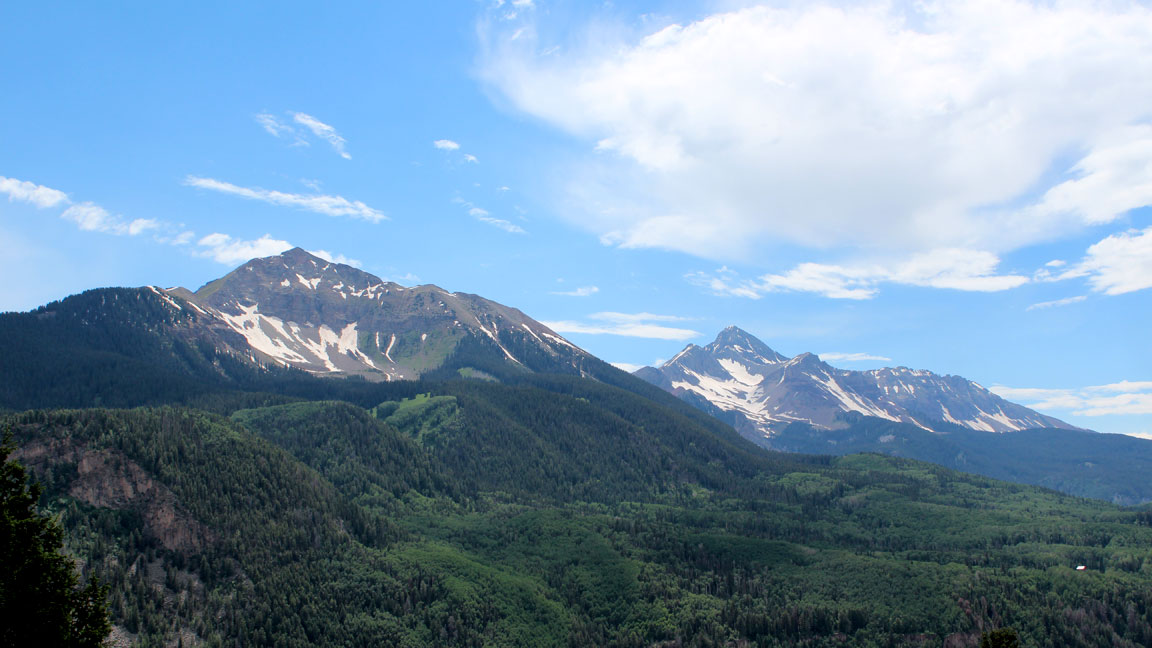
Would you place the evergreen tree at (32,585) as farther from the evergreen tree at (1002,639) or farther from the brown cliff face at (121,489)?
the brown cliff face at (121,489)

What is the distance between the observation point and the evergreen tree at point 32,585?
167 feet

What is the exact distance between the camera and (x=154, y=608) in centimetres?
16250

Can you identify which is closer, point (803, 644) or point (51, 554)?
point (51, 554)

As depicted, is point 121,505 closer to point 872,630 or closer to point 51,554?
point 51,554

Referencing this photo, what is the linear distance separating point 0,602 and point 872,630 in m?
188

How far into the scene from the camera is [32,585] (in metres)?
51.6

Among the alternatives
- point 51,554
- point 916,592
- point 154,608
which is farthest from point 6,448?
point 916,592

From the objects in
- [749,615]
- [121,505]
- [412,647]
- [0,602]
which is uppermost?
[0,602]

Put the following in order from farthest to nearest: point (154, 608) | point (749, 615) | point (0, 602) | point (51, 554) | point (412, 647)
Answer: point (749, 615)
point (412, 647)
point (154, 608)
point (51, 554)
point (0, 602)

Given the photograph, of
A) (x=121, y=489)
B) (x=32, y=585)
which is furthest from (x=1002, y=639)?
(x=121, y=489)

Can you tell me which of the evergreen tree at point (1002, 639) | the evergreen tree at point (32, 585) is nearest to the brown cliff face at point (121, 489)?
the evergreen tree at point (32, 585)

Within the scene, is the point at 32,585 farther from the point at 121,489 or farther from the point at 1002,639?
the point at 121,489

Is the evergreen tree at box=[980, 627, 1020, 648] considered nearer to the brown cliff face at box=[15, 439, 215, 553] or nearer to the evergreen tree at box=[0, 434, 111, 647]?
the evergreen tree at box=[0, 434, 111, 647]

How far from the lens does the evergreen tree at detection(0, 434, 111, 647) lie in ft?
167
